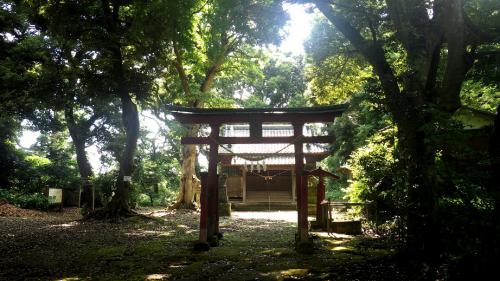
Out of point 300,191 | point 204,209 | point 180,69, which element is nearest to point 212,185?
point 204,209

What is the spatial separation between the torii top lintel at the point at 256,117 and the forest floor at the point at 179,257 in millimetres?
2994

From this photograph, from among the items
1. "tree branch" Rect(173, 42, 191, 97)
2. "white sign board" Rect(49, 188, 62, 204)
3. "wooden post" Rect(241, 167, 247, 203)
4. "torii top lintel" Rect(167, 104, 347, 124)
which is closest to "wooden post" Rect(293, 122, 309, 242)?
"torii top lintel" Rect(167, 104, 347, 124)

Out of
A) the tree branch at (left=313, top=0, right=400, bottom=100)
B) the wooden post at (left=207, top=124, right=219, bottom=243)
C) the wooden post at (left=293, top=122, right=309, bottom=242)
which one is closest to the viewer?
the tree branch at (left=313, top=0, right=400, bottom=100)

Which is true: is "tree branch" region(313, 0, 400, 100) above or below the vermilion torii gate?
above

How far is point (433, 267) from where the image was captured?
6254 mm

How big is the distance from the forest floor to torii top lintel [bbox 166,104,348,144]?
2994mm

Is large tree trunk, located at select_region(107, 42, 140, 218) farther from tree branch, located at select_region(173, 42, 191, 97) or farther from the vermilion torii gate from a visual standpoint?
the vermilion torii gate

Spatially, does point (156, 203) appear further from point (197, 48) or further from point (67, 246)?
point (67, 246)

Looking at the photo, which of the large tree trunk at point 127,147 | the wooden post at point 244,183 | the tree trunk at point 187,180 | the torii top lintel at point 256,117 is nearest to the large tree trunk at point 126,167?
the large tree trunk at point 127,147

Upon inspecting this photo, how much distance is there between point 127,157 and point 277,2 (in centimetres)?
1109

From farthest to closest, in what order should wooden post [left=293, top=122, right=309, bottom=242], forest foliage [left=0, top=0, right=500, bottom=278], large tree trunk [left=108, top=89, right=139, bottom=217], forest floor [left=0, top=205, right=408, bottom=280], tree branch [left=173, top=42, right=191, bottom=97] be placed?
1. tree branch [left=173, top=42, right=191, bottom=97]
2. large tree trunk [left=108, top=89, right=139, bottom=217]
3. wooden post [left=293, top=122, right=309, bottom=242]
4. forest floor [left=0, top=205, right=408, bottom=280]
5. forest foliage [left=0, top=0, right=500, bottom=278]

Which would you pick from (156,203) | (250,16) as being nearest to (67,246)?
(250,16)

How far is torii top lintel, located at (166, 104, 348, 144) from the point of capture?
1005cm

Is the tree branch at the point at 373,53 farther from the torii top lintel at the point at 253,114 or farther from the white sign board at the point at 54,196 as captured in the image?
the white sign board at the point at 54,196
